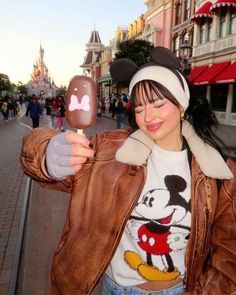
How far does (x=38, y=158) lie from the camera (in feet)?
4.44

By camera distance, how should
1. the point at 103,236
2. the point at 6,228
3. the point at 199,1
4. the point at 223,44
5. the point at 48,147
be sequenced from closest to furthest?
the point at 48,147 → the point at 103,236 → the point at 6,228 → the point at 223,44 → the point at 199,1

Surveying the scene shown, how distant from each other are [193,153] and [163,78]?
0.41m

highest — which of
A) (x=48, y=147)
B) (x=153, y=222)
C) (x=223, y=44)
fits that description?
(x=223, y=44)

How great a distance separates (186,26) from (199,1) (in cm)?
315

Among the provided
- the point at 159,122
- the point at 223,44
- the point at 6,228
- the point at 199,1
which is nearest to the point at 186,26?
the point at 199,1

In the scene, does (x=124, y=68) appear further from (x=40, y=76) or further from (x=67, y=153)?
(x=40, y=76)

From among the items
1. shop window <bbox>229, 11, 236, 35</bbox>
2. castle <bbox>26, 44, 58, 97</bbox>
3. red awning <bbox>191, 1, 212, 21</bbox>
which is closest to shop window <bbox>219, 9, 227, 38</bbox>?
shop window <bbox>229, 11, 236, 35</bbox>

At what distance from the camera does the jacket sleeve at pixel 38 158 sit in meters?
1.35

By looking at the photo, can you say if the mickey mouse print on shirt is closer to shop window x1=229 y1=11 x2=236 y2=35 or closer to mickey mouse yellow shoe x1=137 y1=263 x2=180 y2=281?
mickey mouse yellow shoe x1=137 y1=263 x2=180 y2=281

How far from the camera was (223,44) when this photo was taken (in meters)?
18.3

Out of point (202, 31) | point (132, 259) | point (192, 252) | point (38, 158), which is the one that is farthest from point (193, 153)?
point (202, 31)

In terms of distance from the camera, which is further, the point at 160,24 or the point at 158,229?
the point at 160,24

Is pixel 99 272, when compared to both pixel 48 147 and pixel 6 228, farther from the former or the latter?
pixel 6 228

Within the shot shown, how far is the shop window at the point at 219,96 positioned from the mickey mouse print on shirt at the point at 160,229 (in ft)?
61.7
